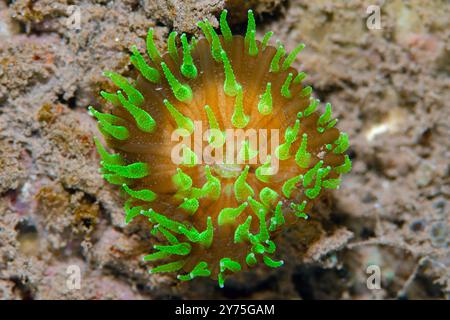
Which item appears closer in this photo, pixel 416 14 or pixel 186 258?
pixel 186 258

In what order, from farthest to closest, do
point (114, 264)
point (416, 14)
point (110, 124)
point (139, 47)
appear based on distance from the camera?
point (416, 14) < point (114, 264) < point (139, 47) < point (110, 124)

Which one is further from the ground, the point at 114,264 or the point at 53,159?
the point at 53,159

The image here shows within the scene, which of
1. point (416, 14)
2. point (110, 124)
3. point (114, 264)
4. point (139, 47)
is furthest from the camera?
point (416, 14)
